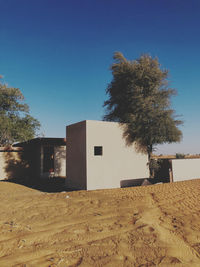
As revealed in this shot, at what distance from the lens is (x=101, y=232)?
14.5ft

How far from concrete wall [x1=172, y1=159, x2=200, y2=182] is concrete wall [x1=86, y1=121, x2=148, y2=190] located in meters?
2.07

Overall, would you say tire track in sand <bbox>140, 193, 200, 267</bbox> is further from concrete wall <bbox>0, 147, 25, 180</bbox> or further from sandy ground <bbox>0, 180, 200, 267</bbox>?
concrete wall <bbox>0, 147, 25, 180</bbox>

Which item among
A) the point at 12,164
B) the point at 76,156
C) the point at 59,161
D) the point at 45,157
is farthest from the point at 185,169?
the point at 12,164

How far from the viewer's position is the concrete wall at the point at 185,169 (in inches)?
467

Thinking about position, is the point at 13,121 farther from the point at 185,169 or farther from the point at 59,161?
the point at 185,169

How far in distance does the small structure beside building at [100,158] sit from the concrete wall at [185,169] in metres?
2.11

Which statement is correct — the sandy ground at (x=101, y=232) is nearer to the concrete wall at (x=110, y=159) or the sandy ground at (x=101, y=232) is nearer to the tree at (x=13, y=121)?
the concrete wall at (x=110, y=159)

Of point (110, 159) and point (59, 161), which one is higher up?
→ point (110, 159)

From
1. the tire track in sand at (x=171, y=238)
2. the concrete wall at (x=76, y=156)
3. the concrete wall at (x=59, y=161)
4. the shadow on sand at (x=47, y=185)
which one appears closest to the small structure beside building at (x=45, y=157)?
the concrete wall at (x=59, y=161)

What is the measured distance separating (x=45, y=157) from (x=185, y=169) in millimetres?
11067

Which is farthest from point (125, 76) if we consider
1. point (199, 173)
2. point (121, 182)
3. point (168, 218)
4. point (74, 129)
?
point (168, 218)

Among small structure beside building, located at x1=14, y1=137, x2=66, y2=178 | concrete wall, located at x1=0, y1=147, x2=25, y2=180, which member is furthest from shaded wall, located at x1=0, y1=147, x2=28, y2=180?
small structure beside building, located at x1=14, y1=137, x2=66, y2=178

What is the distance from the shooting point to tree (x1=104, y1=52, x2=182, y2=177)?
1211cm

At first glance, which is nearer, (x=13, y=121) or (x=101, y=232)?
(x=101, y=232)
